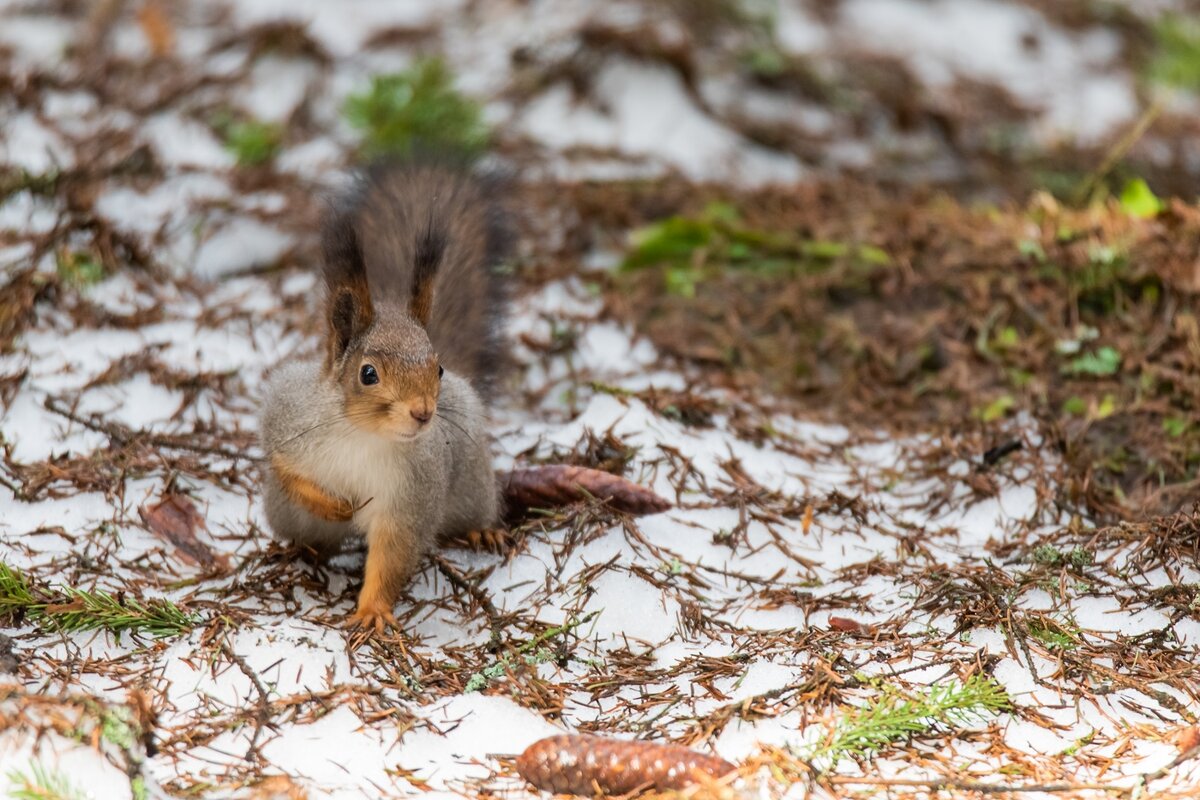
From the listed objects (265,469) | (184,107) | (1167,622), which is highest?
(184,107)

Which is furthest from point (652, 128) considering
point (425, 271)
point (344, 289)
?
point (344, 289)

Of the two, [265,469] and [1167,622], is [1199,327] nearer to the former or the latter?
[1167,622]

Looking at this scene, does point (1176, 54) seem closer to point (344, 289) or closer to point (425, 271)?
point (425, 271)

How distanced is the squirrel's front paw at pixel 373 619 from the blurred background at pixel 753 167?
52.1 inches

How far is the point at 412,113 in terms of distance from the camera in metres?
4.11

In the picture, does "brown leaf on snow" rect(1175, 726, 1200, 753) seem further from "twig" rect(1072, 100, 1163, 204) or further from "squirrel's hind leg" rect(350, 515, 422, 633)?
"twig" rect(1072, 100, 1163, 204)

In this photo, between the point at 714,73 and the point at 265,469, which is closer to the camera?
the point at 265,469

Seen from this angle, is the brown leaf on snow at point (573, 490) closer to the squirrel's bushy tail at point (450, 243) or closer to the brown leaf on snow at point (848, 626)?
the squirrel's bushy tail at point (450, 243)

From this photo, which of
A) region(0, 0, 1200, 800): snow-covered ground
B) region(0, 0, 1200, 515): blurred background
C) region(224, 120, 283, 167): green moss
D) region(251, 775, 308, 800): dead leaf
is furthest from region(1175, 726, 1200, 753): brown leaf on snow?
region(224, 120, 283, 167): green moss

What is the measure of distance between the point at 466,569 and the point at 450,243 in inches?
31.8

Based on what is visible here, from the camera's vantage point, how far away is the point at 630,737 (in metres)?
1.87

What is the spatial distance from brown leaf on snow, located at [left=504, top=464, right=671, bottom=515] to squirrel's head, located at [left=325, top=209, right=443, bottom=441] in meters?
0.48

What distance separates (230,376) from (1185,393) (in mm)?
2412

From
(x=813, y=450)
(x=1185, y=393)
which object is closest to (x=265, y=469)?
(x=813, y=450)
